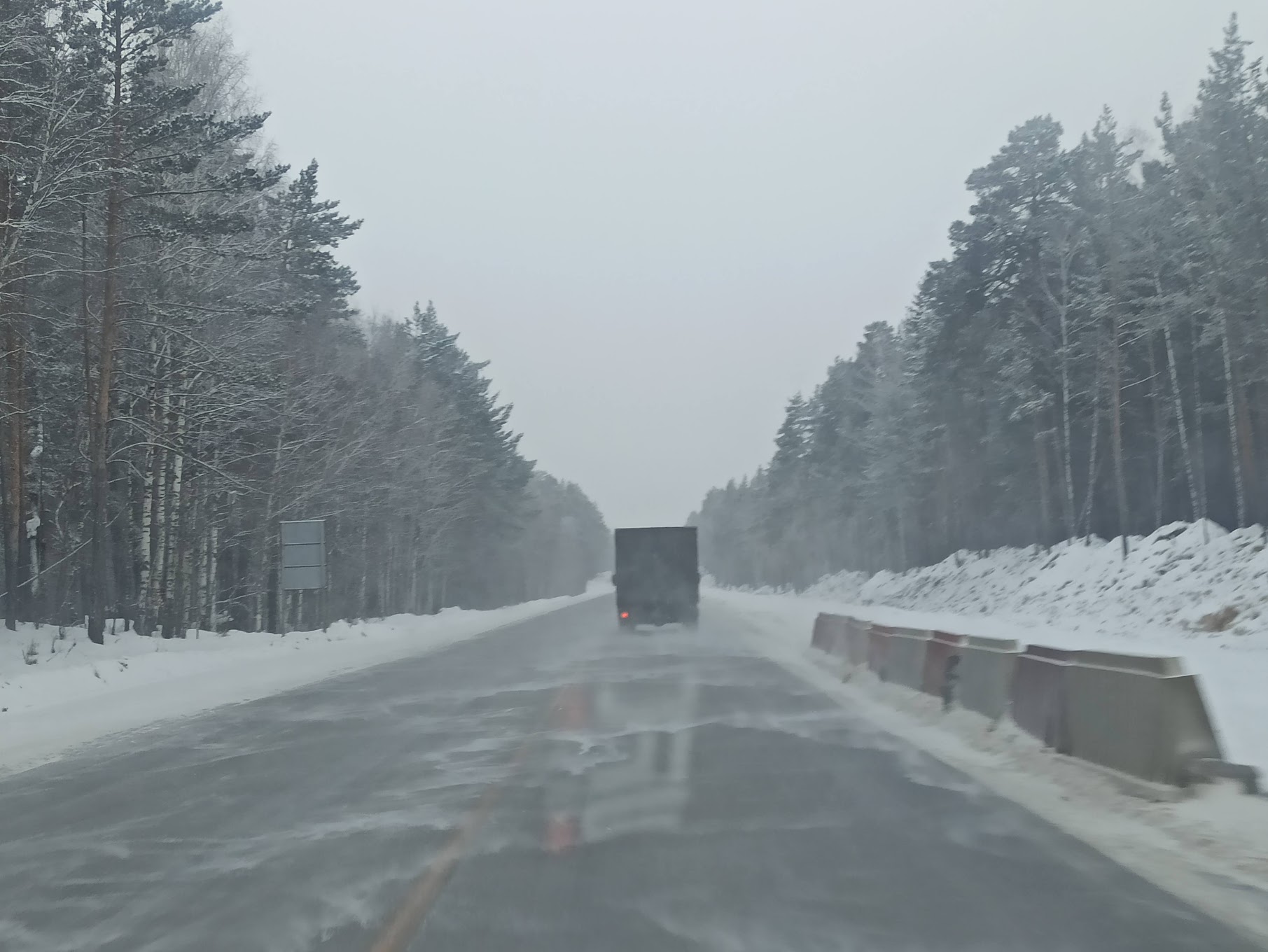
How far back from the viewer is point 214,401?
28.6 metres

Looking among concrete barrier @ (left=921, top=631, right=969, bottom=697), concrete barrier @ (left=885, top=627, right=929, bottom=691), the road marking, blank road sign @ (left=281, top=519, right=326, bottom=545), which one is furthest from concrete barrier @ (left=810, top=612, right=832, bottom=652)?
the road marking

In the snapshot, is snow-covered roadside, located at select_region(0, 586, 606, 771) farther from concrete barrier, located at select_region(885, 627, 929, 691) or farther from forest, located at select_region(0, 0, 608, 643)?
concrete barrier, located at select_region(885, 627, 929, 691)

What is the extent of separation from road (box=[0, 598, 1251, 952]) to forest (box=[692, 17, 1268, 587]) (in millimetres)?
30617

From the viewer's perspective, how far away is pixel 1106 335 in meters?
44.5

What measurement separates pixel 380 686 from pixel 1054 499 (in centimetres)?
4600

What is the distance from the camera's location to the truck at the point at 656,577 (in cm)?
4216

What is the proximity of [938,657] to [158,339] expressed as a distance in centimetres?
2128

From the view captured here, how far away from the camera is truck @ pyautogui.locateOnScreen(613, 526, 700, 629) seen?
42156 millimetres

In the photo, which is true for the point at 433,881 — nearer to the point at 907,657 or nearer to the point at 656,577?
the point at 907,657

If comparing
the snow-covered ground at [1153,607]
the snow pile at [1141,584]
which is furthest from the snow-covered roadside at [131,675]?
the snow pile at [1141,584]

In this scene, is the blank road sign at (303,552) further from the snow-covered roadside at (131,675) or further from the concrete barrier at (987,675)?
the concrete barrier at (987,675)

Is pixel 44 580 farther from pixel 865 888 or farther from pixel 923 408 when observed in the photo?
pixel 923 408

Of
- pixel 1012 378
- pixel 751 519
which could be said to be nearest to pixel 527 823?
pixel 1012 378

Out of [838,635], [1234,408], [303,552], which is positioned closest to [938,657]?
[838,635]
